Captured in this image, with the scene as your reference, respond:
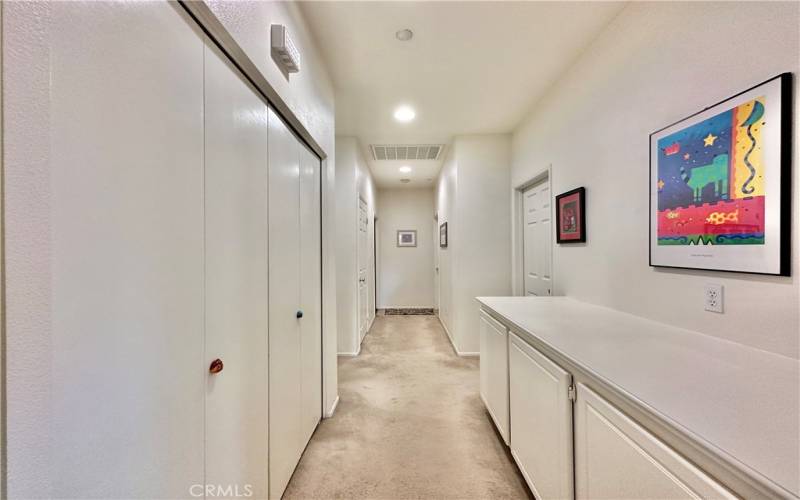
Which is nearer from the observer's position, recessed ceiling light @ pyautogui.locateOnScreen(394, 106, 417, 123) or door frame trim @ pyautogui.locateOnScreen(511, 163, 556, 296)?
recessed ceiling light @ pyautogui.locateOnScreen(394, 106, 417, 123)

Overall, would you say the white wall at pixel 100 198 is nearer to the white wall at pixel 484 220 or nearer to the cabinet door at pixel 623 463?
the cabinet door at pixel 623 463

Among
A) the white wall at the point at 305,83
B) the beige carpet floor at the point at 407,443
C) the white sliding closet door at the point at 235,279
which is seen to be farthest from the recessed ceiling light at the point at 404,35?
the beige carpet floor at the point at 407,443

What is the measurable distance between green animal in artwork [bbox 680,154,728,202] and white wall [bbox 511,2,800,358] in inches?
8.5

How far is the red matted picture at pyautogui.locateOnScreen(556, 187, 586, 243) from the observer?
2.20 metres

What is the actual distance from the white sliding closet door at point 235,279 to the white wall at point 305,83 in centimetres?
13

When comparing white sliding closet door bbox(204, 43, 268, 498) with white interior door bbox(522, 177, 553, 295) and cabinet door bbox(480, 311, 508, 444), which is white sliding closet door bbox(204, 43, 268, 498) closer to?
cabinet door bbox(480, 311, 508, 444)

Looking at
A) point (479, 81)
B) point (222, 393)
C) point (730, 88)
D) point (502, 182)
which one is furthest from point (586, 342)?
point (502, 182)

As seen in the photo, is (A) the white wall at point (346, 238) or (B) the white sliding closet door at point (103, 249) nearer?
(B) the white sliding closet door at point (103, 249)

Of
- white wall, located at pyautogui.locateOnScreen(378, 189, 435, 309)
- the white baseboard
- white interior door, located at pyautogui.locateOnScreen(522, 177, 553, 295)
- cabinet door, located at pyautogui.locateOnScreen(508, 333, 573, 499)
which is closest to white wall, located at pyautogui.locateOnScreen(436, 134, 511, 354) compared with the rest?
white interior door, located at pyautogui.locateOnScreen(522, 177, 553, 295)

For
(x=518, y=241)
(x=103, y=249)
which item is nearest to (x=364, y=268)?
(x=518, y=241)

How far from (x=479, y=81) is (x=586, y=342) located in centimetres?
213

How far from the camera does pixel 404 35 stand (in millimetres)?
1969

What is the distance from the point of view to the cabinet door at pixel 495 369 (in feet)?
6.15

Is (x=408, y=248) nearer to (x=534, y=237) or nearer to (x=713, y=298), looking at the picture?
(x=534, y=237)
